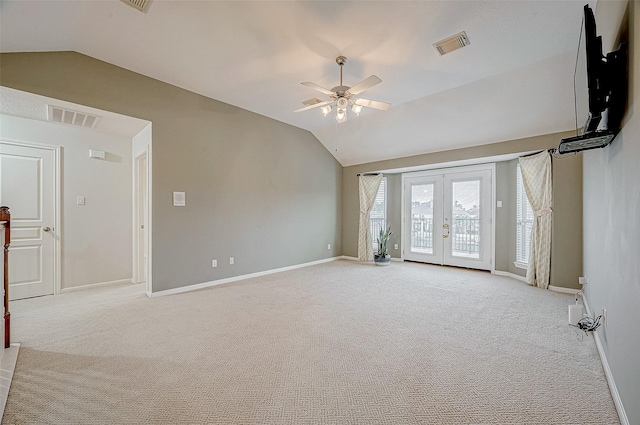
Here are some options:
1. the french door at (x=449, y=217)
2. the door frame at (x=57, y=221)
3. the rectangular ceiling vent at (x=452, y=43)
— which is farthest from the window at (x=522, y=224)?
the door frame at (x=57, y=221)

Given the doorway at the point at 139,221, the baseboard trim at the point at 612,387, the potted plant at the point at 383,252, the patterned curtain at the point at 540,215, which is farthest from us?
the potted plant at the point at 383,252

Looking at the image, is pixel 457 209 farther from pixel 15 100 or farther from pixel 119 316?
pixel 15 100

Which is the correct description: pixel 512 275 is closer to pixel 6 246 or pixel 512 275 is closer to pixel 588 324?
pixel 588 324

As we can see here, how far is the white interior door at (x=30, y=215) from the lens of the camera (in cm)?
355

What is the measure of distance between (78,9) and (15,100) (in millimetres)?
1501

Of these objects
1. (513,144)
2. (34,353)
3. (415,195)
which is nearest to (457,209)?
(415,195)

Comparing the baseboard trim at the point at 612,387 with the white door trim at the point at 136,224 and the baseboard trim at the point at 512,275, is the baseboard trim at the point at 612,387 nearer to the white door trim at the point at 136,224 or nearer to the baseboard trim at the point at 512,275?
the baseboard trim at the point at 512,275

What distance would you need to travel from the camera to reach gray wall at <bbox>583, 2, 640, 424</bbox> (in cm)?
130

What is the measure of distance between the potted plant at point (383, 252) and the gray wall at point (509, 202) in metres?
0.52

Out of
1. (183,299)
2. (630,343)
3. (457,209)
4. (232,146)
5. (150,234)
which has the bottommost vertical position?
(183,299)

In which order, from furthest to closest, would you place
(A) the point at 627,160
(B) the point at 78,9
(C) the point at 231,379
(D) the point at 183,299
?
(D) the point at 183,299 < (B) the point at 78,9 < (C) the point at 231,379 < (A) the point at 627,160

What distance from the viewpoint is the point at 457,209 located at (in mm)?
5719

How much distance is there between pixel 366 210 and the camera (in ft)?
21.5

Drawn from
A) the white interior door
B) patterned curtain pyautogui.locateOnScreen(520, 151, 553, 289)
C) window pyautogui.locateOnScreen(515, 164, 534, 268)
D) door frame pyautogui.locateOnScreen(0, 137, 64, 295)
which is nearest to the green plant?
window pyautogui.locateOnScreen(515, 164, 534, 268)
